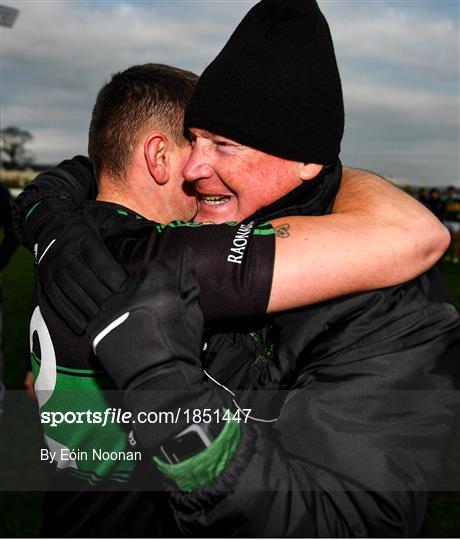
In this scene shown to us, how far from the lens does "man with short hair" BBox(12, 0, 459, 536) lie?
5.23 feet

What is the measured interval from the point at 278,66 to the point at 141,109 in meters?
0.63

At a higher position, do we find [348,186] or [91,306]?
[348,186]

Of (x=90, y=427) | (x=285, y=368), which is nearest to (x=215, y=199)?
(x=285, y=368)

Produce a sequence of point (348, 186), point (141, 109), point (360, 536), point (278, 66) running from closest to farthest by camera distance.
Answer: point (360, 536), point (278, 66), point (348, 186), point (141, 109)

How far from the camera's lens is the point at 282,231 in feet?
6.13

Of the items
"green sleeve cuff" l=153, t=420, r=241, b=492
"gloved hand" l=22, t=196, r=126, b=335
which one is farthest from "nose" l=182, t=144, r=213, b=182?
"green sleeve cuff" l=153, t=420, r=241, b=492

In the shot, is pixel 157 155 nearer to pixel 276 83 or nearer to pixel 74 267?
pixel 276 83

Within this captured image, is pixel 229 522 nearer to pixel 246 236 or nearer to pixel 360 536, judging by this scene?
pixel 360 536

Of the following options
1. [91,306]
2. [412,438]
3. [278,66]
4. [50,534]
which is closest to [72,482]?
[50,534]

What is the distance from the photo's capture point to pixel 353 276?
6.05ft

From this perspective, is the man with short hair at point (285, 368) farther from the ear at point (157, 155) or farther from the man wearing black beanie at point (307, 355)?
the ear at point (157, 155)

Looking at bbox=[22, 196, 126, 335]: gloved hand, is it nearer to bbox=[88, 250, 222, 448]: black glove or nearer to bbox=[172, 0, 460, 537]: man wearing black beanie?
bbox=[88, 250, 222, 448]: black glove

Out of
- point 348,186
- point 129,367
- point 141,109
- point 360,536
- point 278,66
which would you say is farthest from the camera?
point 141,109

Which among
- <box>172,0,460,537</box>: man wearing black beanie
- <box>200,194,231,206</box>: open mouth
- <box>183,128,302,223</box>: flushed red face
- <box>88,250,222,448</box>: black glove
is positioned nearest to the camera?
<box>88,250,222,448</box>: black glove
